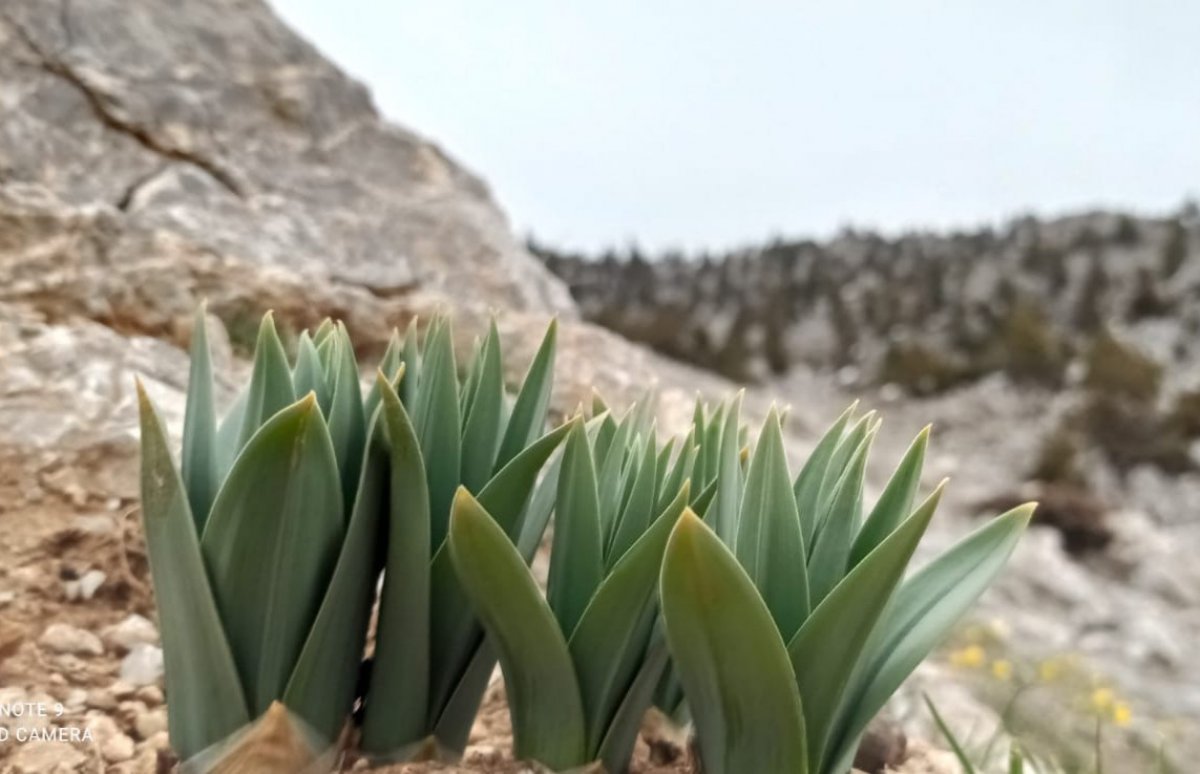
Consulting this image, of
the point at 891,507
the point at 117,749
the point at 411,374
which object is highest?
the point at 411,374

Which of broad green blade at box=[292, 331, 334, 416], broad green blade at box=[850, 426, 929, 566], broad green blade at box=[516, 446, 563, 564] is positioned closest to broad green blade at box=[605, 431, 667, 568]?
broad green blade at box=[516, 446, 563, 564]

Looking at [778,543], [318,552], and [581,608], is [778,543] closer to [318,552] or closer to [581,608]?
[581,608]

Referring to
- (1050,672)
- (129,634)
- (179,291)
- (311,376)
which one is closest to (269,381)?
(311,376)

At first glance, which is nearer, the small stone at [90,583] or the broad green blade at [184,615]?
the broad green blade at [184,615]

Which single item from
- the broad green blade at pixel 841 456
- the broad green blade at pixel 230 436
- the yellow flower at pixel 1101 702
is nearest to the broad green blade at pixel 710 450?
the broad green blade at pixel 841 456

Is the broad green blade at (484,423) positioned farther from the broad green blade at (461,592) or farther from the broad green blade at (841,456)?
the broad green blade at (841,456)

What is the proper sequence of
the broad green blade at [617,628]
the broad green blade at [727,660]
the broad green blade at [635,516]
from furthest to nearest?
the broad green blade at [635,516] < the broad green blade at [617,628] < the broad green blade at [727,660]

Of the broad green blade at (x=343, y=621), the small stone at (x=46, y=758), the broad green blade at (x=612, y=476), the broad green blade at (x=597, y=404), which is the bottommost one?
the small stone at (x=46, y=758)
